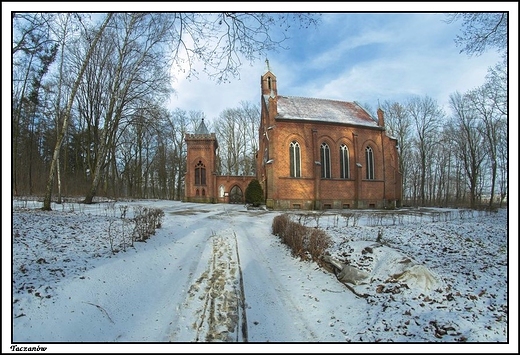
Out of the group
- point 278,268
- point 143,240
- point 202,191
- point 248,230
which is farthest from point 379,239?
point 202,191

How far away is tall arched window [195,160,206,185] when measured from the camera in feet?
118

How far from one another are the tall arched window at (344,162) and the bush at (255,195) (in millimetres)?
8460

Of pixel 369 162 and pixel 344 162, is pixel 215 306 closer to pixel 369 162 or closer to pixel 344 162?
pixel 344 162

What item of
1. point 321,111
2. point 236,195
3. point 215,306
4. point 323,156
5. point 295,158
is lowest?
point 215,306

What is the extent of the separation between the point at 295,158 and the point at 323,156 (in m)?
3.06

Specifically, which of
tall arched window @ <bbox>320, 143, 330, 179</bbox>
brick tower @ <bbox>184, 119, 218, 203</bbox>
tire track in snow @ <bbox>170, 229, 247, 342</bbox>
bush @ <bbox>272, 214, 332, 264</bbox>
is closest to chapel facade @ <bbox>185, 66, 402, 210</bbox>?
tall arched window @ <bbox>320, 143, 330, 179</bbox>

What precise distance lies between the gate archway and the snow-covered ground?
29390mm

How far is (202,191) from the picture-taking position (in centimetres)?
3550

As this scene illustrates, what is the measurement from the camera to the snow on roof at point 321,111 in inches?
1068

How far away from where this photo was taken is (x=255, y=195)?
25.6 meters

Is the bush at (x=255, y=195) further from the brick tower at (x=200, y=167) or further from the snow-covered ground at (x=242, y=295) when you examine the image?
the snow-covered ground at (x=242, y=295)

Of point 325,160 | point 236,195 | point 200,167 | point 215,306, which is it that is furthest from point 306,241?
point 236,195

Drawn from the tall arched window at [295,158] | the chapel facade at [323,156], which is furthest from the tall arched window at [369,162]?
the tall arched window at [295,158]

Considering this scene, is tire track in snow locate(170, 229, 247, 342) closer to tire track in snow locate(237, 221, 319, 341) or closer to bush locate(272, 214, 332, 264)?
tire track in snow locate(237, 221, 319, 341)
